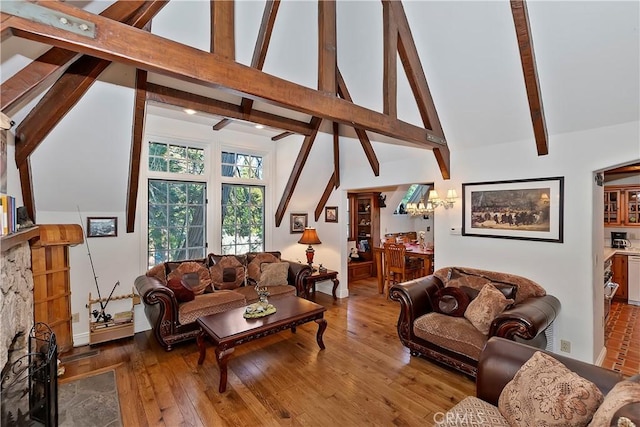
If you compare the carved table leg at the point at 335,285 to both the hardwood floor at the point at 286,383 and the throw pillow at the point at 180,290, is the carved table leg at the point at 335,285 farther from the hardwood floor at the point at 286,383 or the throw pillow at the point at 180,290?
the throw pillow at the point at 180,290

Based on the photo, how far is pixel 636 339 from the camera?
145 inches

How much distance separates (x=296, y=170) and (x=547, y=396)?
4.29 m

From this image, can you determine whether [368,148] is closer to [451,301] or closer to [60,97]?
[451,301]

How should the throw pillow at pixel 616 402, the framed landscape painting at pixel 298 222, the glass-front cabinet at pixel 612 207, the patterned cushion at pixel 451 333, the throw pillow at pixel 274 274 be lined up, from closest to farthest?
1. the throw pillow at pixel 616 402
2. the patterned cushion at pixel 451 333
3. the throw pillow at pixel 274 274
4. the glass-front cabinet at pixel 612 207
5. the framed landscape painting at pixel 298 222

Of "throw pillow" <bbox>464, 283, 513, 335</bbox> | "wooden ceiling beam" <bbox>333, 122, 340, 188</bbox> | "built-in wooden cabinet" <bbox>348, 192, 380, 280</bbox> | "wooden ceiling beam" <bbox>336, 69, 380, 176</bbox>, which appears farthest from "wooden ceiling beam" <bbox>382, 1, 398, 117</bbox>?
"built-in wooden cabinet" <bbox>348, 192, 380, 280</bbox>

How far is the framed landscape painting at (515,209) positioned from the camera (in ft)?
10.6

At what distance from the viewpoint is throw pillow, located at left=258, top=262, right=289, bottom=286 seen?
455 cm

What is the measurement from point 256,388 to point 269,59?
3.33 metres

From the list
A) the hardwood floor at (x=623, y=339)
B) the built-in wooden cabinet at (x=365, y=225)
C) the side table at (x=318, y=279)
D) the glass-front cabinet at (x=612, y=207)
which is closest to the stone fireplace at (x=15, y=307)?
the side table at (x=318, y=279)

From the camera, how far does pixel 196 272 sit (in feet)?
13.3

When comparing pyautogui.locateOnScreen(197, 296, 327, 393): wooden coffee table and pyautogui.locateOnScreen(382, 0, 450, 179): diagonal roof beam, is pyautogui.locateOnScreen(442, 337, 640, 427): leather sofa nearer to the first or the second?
pyautogui.locateOnScreen(197, 296, 327, 393): wooden coffee table

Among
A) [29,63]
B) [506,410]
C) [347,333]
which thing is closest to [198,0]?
[29,63]

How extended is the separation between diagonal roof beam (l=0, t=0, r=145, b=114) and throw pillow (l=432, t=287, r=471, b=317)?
373 centimetres

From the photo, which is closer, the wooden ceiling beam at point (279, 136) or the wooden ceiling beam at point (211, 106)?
→ the wooden ceiling beam at point (211, 106)
